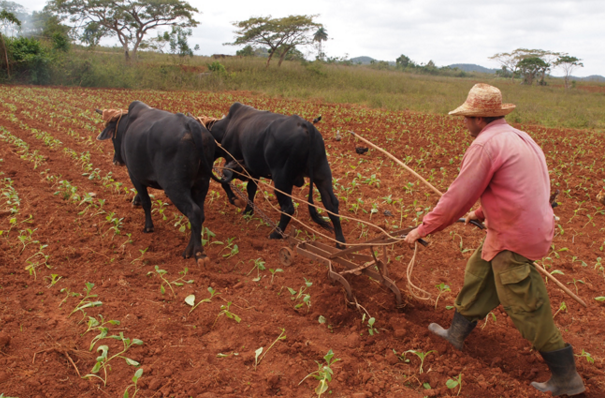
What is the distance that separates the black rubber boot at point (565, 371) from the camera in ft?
9.18

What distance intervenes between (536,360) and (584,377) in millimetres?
327

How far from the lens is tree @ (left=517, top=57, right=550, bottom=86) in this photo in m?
38.6

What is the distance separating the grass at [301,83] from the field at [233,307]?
49.8ft

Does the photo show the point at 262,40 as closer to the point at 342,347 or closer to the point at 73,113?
the point at 73,113

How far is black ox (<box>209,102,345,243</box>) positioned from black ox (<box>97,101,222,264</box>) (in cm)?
53

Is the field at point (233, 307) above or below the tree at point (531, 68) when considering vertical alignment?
below

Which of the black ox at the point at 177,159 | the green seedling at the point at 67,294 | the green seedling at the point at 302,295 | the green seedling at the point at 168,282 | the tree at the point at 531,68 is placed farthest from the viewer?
the tree at the point at 531,68

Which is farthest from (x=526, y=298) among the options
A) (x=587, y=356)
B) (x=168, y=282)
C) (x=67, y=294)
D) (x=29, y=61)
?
(x=29, y=61)

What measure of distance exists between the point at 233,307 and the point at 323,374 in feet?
3.99

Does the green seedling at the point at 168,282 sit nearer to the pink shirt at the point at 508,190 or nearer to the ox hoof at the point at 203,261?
the ox hoof at the point at 203,261

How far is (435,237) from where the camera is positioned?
5.64 metres

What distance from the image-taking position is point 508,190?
2719 mm

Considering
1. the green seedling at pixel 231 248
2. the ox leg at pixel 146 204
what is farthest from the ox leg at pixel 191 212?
the ox leg at pixel 146 204

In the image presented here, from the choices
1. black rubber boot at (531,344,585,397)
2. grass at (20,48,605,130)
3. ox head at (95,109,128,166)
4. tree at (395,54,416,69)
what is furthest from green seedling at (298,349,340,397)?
tree at (395,54,416,69)
